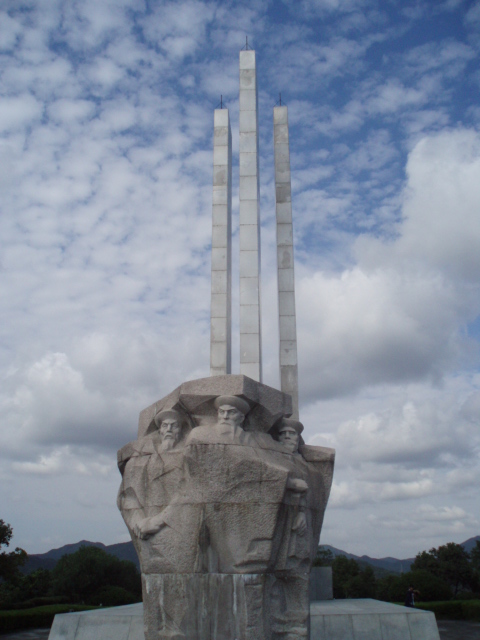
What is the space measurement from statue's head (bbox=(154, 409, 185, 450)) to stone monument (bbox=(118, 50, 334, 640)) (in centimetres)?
1

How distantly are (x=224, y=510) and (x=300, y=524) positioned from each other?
90 centimetres

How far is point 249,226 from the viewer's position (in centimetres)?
1738

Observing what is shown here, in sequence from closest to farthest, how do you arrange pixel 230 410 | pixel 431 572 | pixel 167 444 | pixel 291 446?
1. pixel 230 410
2. pixel 167 444
3. pixel 291 446
4. pixel 431 572

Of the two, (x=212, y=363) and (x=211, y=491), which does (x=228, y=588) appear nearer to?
(x=211, y=491)

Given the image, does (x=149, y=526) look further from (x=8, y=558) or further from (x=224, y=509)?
(x=8, y=558)

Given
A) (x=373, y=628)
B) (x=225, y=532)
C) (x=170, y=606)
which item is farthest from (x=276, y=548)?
(x=373, y=628)

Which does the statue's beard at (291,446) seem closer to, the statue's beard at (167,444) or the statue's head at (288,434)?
the statue's head at (288,434)

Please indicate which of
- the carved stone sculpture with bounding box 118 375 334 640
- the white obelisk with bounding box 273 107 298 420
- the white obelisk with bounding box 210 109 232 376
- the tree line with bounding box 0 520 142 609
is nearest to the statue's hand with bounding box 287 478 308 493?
the carved stone sculpture with bounding box 118 375 334 640

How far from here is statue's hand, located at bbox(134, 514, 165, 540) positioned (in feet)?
19.1

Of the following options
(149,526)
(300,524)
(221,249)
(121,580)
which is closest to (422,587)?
(221,249)

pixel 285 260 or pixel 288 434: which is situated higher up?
pixel 285 260

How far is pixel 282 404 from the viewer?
265 inches

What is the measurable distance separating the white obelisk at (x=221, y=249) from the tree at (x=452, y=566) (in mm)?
22909

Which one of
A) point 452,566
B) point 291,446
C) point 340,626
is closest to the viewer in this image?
point 291,446
